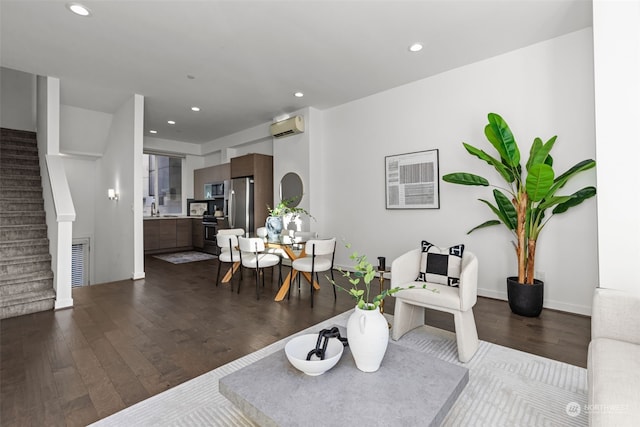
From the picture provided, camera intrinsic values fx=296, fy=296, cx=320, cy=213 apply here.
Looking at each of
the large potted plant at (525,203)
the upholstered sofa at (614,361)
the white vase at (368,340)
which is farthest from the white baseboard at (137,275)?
the upholstered sofa at (614,361)

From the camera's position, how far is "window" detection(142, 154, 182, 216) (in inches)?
337

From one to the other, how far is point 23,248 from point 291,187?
398 cm

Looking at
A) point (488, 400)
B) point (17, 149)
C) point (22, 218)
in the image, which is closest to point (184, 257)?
point (22, 218)

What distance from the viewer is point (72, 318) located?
3094mm

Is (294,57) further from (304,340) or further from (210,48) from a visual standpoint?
(304,340)

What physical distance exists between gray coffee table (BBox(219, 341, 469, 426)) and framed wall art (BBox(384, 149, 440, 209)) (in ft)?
9.93

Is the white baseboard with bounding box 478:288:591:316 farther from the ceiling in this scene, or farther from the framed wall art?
the ceiling

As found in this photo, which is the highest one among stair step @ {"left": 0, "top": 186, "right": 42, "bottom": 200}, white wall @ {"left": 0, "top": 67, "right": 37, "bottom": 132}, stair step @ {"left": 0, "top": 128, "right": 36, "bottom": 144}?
white wall @ {"left": 0, "top": 67, "right": 37, "bottom": 132}

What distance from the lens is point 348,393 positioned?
1222 mm

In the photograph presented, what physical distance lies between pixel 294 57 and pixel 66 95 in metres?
3.95

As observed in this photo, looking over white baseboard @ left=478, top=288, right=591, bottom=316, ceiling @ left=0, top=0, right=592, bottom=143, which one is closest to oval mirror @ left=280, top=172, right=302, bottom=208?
ceiling @ left=0, top=0, right=592, bottom=143

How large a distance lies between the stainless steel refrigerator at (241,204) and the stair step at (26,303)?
3380 millimetres

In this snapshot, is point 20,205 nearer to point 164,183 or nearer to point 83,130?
point 83,130

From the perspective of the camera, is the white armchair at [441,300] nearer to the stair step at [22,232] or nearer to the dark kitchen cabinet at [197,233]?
the stair step at [22,232]
